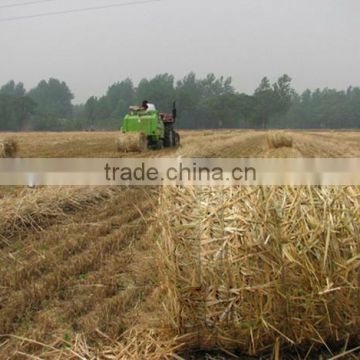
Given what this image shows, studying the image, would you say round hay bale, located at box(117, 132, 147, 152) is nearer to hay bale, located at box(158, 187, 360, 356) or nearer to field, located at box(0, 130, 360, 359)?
field, located at box(0, 130, 360, 359)

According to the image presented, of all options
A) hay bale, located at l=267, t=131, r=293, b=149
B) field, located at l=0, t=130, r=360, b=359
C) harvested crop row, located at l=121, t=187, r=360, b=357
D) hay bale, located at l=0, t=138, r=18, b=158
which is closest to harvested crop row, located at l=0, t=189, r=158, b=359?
field, located at l=0, t=130, r=360, b=359

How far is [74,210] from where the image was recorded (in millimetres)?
9109

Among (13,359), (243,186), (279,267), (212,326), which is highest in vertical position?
(243,186)

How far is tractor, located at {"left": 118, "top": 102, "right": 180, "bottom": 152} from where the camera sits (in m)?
19.6

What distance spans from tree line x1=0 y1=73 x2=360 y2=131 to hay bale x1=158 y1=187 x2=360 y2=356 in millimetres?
84876

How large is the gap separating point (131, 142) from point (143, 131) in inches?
38.2

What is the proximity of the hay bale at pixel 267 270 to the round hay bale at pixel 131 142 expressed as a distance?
621 inches

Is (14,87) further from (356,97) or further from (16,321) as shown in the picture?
(16,321)

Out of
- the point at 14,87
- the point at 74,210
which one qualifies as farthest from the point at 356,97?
the point at 74,210

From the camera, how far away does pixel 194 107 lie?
322 feet

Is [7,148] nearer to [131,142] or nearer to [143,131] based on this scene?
[131,142]

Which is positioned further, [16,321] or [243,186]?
[16,321]

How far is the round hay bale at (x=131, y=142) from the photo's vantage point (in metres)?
19.5

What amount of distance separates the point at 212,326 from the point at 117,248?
3093 millimetres
